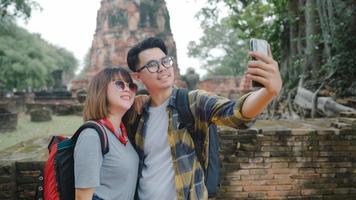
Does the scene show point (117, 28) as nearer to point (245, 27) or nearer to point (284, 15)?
point (245, 27)

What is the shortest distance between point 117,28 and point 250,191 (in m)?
19.7

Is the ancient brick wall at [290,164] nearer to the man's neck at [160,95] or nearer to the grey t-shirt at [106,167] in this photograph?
the man's neck at [160,95]

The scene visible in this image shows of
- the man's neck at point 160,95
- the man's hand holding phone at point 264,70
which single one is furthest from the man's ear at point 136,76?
the man's hand holding phone at point 264,70

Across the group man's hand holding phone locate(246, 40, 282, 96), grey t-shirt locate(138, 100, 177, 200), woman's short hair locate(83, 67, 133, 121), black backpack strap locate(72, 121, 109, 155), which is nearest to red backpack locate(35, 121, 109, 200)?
black backpack strap locate(72, 121, 109, 155)

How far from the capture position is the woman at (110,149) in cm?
155

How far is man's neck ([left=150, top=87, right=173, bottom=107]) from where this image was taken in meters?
1.88

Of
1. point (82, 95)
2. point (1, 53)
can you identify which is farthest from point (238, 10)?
point (1, 53)

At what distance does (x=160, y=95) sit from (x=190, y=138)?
0.29m

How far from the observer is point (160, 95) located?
1.89m

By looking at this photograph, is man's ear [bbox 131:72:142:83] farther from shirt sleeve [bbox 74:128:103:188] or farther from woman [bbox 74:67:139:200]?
shirt sleeve [bbox 74:128:103:188]

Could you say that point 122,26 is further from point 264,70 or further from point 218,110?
point 264,70

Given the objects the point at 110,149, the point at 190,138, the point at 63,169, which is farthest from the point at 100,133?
the point at 190,138

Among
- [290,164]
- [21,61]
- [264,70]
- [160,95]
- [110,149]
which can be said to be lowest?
[290,164]

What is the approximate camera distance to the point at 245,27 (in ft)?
42.2
